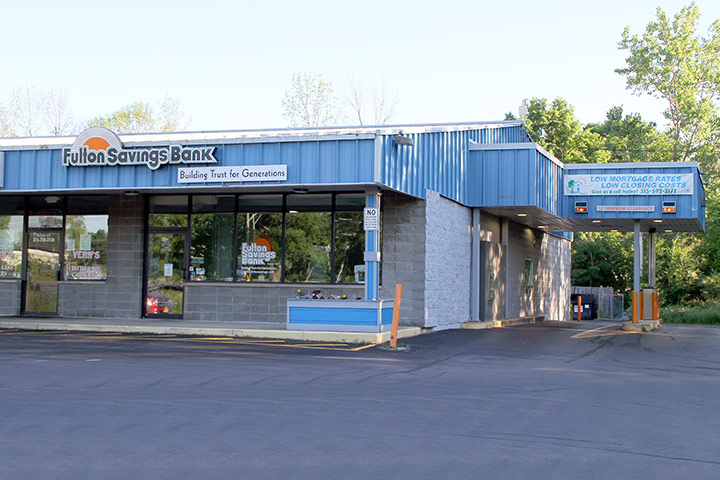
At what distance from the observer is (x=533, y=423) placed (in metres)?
7.73

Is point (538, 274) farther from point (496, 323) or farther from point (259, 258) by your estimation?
point (259, 258)

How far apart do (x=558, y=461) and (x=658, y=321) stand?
1971 centimetres

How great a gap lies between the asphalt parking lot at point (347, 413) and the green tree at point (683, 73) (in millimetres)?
38405

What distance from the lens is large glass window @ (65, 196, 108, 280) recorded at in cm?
2014

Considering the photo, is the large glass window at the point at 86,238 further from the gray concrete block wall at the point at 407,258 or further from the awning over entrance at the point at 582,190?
the awning over entrance at the point at 582,190

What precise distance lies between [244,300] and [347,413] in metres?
11.2

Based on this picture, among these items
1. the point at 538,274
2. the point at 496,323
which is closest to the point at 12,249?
the point at 496,323

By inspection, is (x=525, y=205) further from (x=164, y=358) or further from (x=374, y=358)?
(x=164, y=358)

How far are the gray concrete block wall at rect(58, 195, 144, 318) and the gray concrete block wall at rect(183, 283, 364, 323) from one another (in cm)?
162

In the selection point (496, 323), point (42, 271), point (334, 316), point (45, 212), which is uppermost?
point (45, 212)

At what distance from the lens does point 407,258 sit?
1816 centimetres

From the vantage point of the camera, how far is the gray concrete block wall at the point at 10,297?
2047 cm

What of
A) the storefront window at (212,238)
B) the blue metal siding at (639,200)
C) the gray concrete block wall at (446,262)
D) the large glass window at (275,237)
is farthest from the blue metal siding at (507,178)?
the storefront window at (212,238)

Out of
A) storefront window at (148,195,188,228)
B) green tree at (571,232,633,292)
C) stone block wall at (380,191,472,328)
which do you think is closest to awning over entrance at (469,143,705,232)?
stone block wall at (380,191,472,328)
